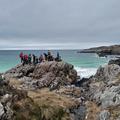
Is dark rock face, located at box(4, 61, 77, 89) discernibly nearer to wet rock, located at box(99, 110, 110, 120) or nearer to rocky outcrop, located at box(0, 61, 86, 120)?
rocky outcrop, located at box(0, 61, 86, 120)

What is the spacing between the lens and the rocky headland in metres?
21.5

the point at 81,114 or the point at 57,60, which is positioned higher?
the point at 57,60

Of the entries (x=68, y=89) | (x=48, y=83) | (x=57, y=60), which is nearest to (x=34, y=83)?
(x=48, y=83)

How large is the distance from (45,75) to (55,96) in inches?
402

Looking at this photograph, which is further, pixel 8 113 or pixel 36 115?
pixel 36 115

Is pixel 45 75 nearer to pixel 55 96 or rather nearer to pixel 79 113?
pixel 55 96

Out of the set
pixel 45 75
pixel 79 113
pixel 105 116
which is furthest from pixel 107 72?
pixel 105 116

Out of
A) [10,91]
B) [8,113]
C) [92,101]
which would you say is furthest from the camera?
[92,101]

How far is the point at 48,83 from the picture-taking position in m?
37.8

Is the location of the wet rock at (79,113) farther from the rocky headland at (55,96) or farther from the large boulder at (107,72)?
the large boulder at (107,72)

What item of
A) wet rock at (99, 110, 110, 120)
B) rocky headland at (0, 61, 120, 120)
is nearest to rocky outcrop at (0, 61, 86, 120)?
rocky headland at (0, 61, 120, 120)

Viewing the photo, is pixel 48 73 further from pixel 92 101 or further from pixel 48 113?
pixel 48 113

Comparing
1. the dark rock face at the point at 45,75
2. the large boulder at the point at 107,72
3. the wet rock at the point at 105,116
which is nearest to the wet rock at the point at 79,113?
the wet rock at the point at 105,116

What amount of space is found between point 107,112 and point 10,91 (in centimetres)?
756
